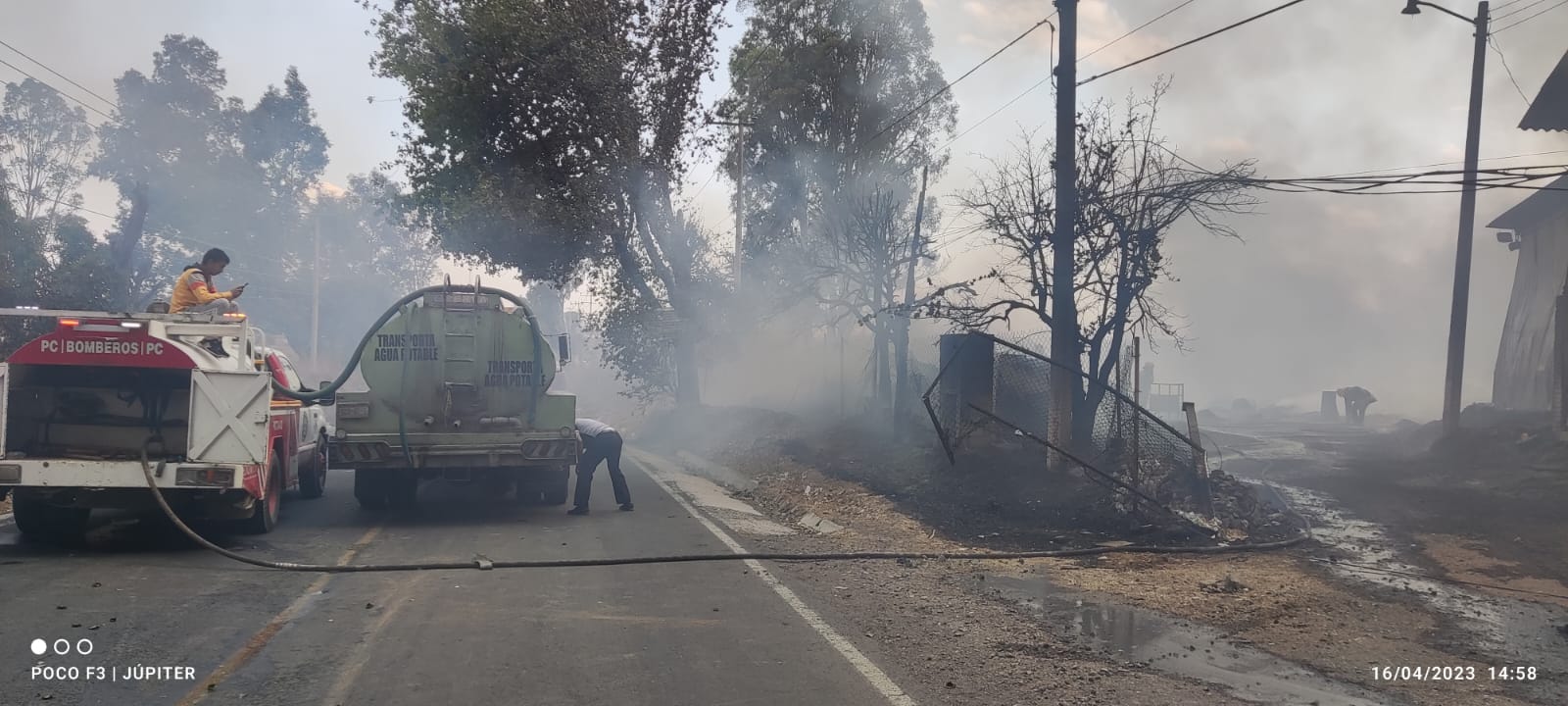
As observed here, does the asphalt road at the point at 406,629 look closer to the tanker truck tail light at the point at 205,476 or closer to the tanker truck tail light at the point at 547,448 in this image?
the tanker truck tail light at the point at 205,476

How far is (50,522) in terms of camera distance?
9.09m

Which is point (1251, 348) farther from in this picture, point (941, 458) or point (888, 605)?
point (888, 605)

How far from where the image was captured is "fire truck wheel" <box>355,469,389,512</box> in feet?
39.3

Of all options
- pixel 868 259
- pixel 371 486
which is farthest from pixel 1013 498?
pixel 868 259

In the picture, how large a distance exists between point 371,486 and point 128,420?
317cm

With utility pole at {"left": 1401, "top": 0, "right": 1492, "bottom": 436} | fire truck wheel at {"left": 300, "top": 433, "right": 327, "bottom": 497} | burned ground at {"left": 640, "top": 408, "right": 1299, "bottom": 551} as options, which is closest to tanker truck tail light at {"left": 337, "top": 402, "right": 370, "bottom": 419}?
fire truck wheel at {"left": 300, "top": 433, "right": 327, "bottom": 497}

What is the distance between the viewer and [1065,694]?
538 centimetres

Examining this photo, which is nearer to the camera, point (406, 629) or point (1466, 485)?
point (406, 629)

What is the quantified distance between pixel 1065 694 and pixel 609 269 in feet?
76.0

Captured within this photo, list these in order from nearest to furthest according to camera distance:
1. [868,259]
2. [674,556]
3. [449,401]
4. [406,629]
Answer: [406,629], [674,556], [449,401], [868,259]

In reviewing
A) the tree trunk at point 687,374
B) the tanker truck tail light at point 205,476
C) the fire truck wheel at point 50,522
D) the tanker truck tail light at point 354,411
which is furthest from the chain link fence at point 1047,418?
the tree trunk at point 687,374

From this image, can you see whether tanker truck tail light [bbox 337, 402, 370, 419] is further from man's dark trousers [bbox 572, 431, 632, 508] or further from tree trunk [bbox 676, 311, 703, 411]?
tree trunk [bbox 676, 311, 703, 411]

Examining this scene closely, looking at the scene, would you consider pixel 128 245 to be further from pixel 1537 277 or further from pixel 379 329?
pixel 1537 277

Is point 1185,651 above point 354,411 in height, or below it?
below
